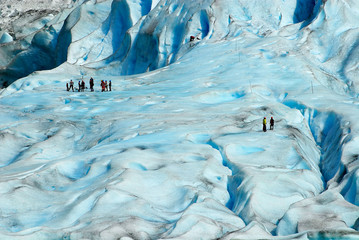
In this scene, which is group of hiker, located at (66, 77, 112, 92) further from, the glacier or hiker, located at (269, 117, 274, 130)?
hiker, located at (269, 117, 274, 130)

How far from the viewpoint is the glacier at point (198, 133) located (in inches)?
410

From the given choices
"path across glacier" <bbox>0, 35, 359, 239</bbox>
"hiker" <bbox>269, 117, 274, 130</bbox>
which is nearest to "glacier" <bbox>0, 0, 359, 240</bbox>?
"path across glacier" <bbox>0, 35, 359, 239</bbox>

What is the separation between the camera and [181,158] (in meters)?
13.8

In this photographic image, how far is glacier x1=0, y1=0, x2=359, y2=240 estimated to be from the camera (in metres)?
10.4

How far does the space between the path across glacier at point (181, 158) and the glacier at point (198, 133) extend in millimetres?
50

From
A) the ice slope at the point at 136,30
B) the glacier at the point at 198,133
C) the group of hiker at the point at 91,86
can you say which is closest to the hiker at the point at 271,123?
the glacier at the point at 198,133

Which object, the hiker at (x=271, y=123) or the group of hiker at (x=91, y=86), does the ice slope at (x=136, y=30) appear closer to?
the group of hiker at (x=91, y=86)

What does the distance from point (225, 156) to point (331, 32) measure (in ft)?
54.6

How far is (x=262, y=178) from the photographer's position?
1227 cm

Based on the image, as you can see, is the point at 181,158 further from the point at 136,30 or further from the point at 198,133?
the point at 136,30

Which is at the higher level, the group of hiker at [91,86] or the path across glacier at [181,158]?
the path across glacier at [181,158]

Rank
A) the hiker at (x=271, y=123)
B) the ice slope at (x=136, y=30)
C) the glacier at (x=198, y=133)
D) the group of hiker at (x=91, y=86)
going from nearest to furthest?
the glacier at (x=198, y=133) < the hiker at (x=271, y=123) < the group of hiker at (x=91, y=86) < the ice slope at (x=136, y=30)

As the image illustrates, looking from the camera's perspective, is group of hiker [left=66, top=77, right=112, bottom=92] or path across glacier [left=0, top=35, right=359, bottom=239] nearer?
path across glacier [left=0, top=35, right=359, bottom=239]

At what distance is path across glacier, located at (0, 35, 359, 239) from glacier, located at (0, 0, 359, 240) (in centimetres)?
5
